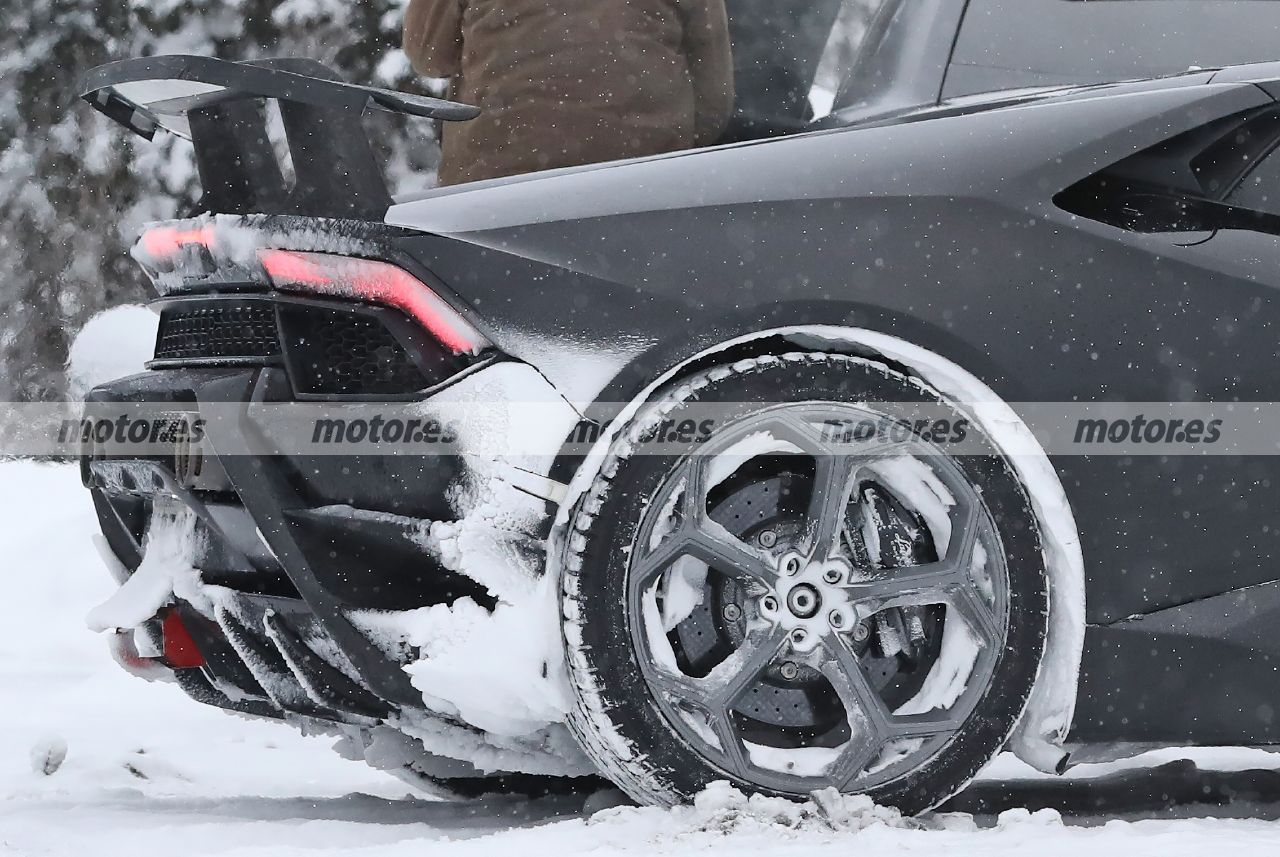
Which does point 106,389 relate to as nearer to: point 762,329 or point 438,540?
point 438,540

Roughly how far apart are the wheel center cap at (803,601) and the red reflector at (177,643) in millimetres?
1106

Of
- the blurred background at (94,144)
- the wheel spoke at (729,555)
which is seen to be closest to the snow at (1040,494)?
the wheel spoke at (729,555)

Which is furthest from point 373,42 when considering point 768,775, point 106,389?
point 768,775

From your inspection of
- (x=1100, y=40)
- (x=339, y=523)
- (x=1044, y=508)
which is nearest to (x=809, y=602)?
(x=1044, y=508)

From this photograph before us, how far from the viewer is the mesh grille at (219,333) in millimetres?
2336

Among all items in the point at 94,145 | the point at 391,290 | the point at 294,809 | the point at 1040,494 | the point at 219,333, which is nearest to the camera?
the point at 391,290

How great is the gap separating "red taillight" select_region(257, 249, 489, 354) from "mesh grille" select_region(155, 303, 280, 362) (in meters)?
0.14

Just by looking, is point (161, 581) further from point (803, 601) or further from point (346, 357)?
point (803, 601)

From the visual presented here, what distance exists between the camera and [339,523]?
222 centimetres

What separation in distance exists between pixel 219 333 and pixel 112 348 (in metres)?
0.63

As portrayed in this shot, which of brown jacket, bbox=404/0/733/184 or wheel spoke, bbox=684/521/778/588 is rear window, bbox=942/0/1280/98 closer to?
brown jacket, bbox=404/0/733/184

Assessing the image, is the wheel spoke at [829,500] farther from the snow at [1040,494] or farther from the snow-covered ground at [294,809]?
the snow-covered ground at [294,809]

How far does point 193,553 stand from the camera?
2.48 meters

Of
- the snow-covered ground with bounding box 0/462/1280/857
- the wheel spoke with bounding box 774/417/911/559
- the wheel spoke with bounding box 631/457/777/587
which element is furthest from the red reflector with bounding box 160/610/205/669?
the wheel spoke with bounding box 774/417/911/559
